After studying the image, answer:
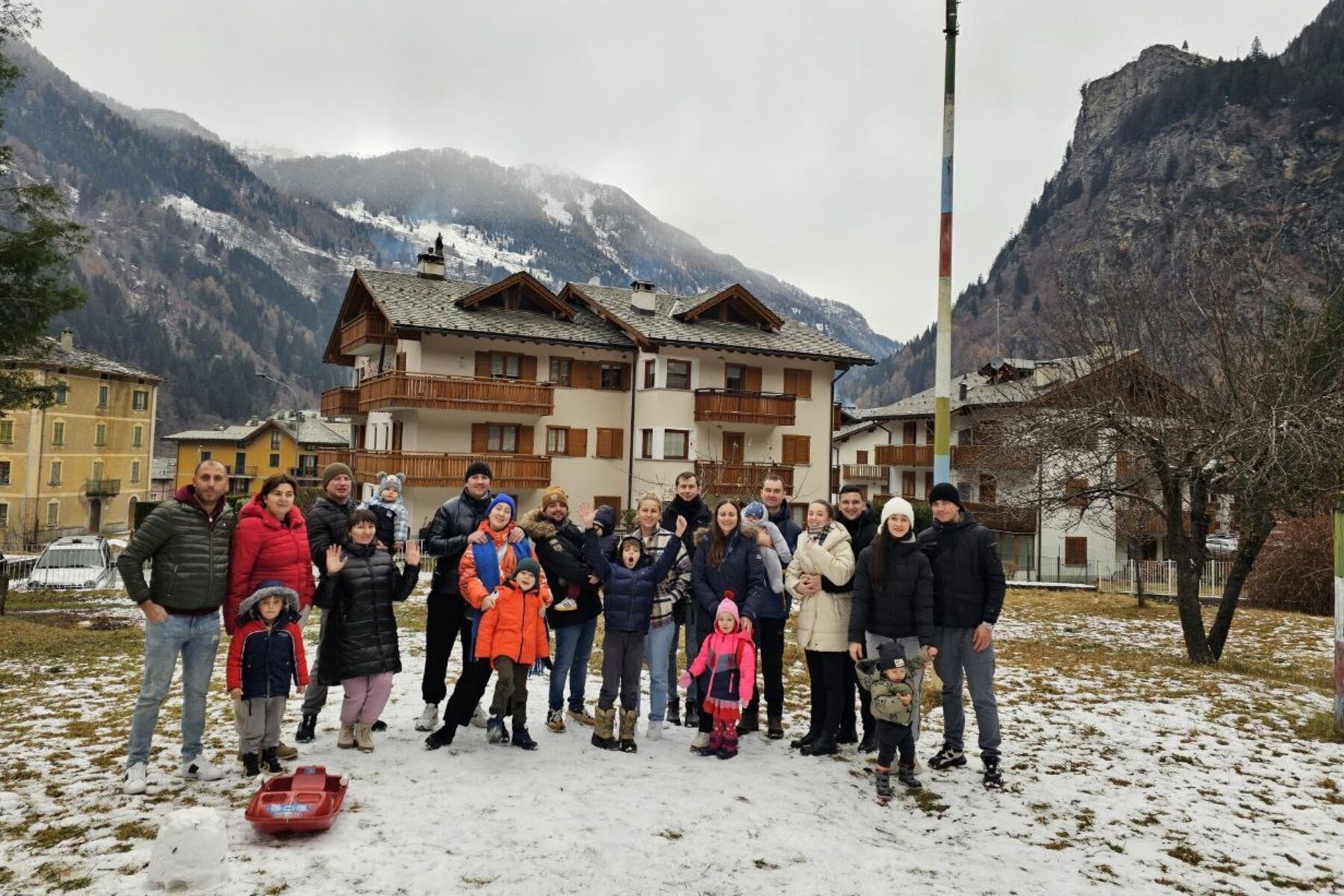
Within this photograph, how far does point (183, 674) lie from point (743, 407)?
30.2 m

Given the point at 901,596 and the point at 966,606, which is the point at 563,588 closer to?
the point at 901,596

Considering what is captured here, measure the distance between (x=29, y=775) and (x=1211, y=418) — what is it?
15.4 m

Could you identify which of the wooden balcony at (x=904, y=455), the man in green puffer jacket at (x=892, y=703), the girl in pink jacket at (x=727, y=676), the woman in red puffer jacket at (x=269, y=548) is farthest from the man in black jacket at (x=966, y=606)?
the wooden balcony at (x=904, y=455)

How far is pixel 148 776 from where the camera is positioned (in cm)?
571

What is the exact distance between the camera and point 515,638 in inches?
253

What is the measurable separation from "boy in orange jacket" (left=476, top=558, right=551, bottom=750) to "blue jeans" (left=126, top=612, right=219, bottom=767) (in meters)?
1.97

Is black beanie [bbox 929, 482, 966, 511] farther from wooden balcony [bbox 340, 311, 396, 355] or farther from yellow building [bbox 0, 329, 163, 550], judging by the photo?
yellow building [bbox 0, 329, 163, 550]

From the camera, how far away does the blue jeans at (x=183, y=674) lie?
5500 mm

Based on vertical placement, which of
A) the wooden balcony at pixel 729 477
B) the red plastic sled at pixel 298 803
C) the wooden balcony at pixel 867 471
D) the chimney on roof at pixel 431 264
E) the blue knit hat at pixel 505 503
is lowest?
the red plastic sled at pixel 298 803

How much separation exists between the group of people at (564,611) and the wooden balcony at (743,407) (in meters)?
26.9

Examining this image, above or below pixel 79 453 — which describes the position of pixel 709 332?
above

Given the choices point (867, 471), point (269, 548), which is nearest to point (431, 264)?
point (867, 471)

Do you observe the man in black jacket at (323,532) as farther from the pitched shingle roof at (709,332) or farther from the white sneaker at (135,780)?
the pitched shingle roof at (709,332)

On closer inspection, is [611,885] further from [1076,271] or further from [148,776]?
[1076,271]
